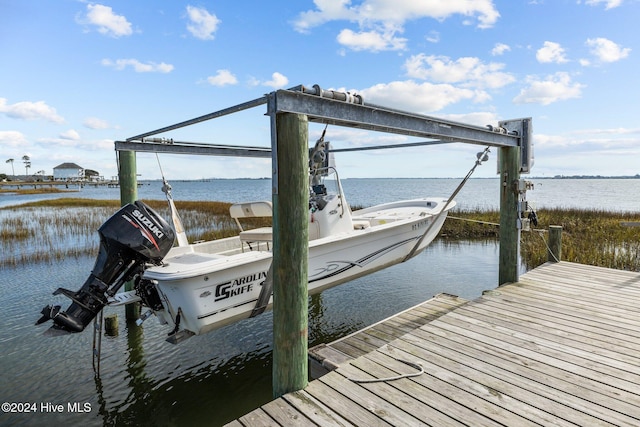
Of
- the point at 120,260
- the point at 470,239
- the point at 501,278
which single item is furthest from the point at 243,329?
the point at 470,239

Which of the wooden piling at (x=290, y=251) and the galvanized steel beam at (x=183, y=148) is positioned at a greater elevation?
Result: the galvanized steel beam at (x=183, y=148)

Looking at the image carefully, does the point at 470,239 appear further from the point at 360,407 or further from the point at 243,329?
the point at 360,407

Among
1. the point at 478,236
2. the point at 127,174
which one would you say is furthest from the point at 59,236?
the point at 478,236

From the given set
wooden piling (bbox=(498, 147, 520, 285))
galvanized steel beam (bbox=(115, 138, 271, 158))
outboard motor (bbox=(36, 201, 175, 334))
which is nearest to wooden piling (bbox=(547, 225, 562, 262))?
wooden piling (bbox=(498, 147, 520, 285))

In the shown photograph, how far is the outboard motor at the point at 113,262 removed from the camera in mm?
3662

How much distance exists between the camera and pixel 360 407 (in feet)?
8.48

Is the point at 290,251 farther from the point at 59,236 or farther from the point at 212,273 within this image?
the point at 59,236

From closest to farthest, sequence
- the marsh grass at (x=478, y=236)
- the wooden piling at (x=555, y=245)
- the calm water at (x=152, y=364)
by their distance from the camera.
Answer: the calm water at (x=152, y=364) → the wooden piling at (x=555, y=245) → the marsh grass at (x=478, y=236)

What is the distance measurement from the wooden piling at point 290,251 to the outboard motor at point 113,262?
187 cm

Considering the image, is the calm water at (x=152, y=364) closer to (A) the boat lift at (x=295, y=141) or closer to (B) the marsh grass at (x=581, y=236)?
(A) the boat lift at (x=295, y=141)

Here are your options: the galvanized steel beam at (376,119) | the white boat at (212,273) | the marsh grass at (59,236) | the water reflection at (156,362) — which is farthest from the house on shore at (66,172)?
the galvanized steel beam at (376,119)

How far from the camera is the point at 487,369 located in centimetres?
311

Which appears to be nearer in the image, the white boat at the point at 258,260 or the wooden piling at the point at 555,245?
the white boat at the point at 258,260

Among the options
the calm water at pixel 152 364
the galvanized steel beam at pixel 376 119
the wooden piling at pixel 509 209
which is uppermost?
the galvanized steel beam at pixel 376 119
